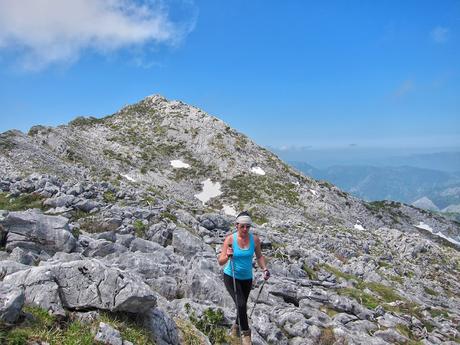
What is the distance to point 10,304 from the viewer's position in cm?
762

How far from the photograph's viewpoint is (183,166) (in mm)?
93562

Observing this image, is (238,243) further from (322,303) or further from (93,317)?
(322,303)

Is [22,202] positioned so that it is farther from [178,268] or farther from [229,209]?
[229,209]

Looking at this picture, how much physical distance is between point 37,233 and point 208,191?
7061cm

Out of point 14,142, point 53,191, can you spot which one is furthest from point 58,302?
point 14,142

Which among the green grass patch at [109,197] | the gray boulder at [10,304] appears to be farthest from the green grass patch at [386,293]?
the gray boulder at [10,304]

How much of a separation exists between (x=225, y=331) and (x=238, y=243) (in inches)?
114

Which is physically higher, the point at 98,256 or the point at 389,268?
the point at 98,256

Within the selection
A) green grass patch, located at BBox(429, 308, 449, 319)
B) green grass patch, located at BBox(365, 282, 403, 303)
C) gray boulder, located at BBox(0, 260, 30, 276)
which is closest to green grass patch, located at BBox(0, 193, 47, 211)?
gray boulder, located at BBox(0, 260, 30, 276)

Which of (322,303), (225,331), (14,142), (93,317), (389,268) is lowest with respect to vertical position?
(389,268)

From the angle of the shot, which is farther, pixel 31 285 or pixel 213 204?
pixel 213 204

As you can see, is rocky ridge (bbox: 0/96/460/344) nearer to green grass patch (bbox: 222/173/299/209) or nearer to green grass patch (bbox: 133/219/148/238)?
green grass patch (bbox: 133/219/148/238)

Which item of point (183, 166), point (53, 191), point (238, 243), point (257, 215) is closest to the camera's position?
point (238, 243)

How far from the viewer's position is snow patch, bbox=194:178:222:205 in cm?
8369
